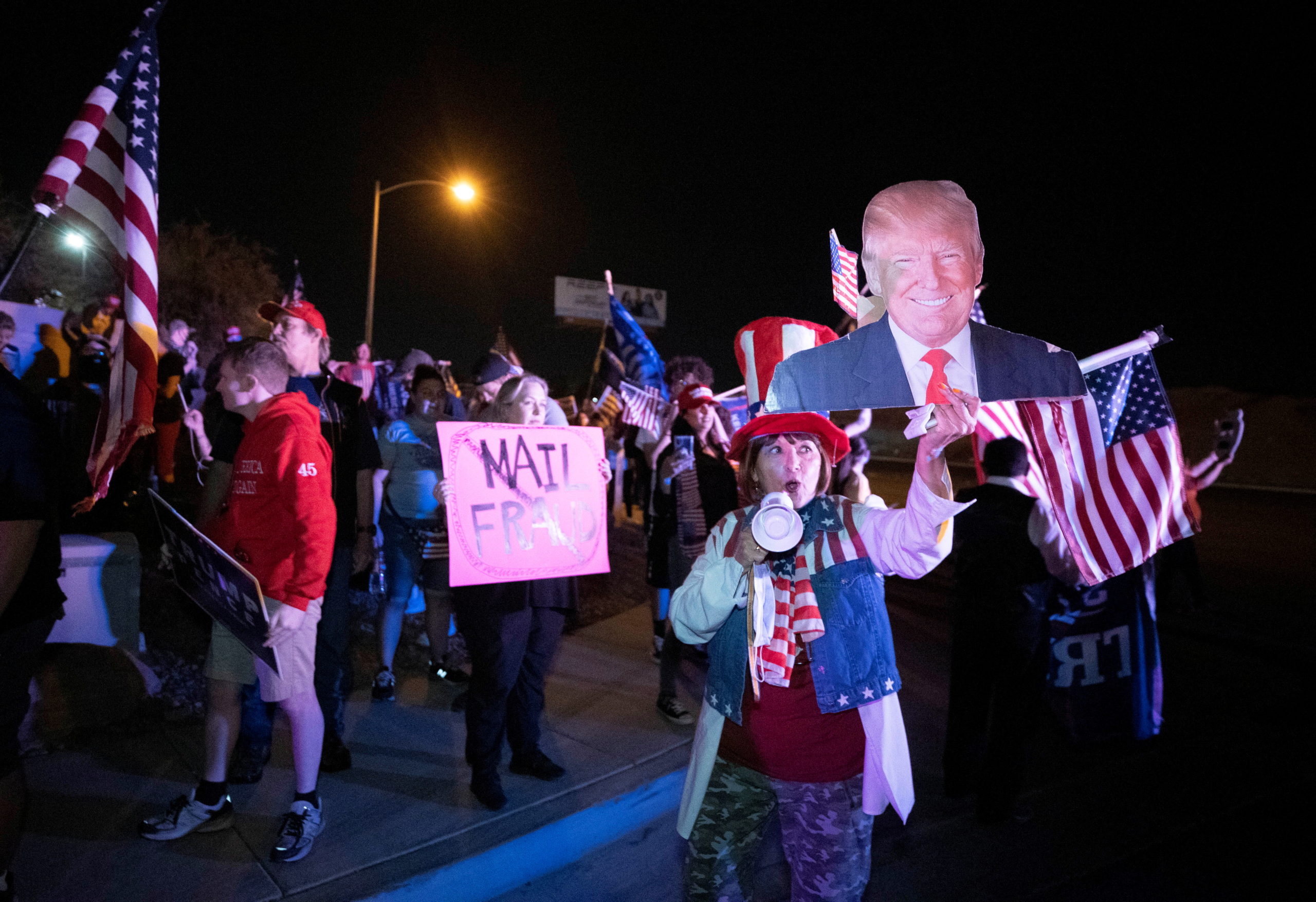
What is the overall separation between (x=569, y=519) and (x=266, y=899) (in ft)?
6.83

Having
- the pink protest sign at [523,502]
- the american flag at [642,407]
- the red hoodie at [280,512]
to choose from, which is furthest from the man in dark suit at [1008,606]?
the red hoodie at [280,512]

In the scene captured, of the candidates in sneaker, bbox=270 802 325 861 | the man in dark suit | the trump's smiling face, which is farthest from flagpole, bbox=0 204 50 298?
the man in dark suit

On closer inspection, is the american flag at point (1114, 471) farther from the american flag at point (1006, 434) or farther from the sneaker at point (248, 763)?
the sneaker at point (248, 763)

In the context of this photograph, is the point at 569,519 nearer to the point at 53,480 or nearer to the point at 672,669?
the point at 672,669

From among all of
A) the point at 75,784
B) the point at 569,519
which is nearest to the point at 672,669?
the point at 569,519

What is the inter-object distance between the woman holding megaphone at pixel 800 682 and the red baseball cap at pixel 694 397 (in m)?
2.58

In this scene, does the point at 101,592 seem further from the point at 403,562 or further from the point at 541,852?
the point at 541,852

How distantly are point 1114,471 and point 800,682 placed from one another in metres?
2.03

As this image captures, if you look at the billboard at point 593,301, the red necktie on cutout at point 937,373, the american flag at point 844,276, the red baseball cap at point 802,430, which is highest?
the billboard at point 593,301

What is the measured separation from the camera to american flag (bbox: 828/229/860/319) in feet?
8.72

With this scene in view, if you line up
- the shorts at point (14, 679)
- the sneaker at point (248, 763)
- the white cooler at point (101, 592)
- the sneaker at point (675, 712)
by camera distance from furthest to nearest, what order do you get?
the sneaker at point (675, 712) → the white cooler at point (101, 592) → the sneaker at point (248, 763) → the shorts at point (14, 679)

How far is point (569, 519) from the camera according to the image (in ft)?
13.3

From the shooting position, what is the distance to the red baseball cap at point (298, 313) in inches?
154

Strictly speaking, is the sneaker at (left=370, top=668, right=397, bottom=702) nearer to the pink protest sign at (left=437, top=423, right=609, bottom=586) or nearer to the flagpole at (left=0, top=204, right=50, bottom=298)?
the pink protest sign at (left=437, top=423, right=609, bottom=586)
